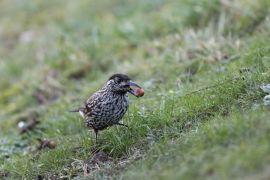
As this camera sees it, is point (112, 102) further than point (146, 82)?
No

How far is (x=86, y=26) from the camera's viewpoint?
12922mm

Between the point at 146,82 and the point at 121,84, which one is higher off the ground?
the point at 121,84

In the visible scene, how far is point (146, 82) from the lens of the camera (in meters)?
8.88

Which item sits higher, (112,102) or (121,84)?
(121,84)

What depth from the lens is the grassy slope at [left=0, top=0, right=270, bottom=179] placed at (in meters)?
4.92

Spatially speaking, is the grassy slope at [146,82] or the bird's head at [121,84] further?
the bird's head at [121,84]

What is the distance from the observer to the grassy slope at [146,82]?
4.92 meters

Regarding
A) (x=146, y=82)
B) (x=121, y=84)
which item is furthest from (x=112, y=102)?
(x=146, y=82)

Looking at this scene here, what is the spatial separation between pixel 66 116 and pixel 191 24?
11.2 feet

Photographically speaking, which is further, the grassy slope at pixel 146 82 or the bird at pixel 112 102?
the bird at pixel 112 102

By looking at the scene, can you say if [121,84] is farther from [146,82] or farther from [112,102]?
[146,82]

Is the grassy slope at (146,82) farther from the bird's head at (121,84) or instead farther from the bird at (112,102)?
the bird's head at (121,84)

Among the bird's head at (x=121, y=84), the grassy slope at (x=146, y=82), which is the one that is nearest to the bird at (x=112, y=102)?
the bird's head at (x=121, y=84)

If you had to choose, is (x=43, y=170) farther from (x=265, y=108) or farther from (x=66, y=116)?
(x=265, y=108)
